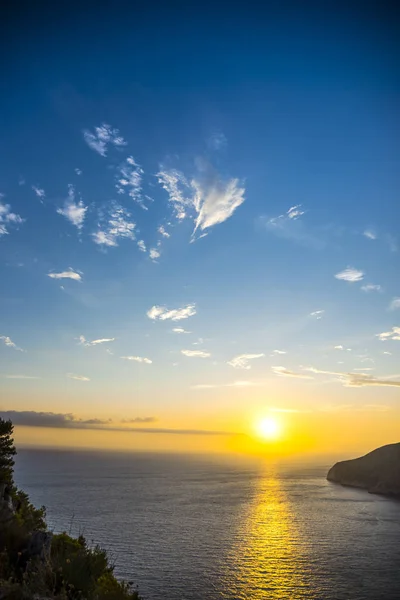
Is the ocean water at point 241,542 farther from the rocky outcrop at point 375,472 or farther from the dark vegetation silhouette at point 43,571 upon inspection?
the rocky outcrop at point 375,472

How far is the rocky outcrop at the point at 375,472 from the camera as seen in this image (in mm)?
Result: 155000

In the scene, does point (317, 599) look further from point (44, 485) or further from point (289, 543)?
point (44, 485)

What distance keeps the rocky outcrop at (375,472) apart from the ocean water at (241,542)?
101 feet

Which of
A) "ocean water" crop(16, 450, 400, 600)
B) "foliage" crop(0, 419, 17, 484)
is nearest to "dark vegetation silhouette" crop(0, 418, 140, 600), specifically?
"foliage" crop(0, 419, 17, 484)

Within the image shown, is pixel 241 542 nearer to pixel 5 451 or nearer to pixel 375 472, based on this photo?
pixel 5 451

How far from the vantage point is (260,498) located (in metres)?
127

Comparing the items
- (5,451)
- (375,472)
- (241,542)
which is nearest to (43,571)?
(5,451)

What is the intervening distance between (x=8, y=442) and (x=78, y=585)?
20478 mm

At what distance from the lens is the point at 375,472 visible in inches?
6777

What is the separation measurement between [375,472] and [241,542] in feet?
432

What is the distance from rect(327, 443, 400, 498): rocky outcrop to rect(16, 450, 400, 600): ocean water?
3081 centimetres

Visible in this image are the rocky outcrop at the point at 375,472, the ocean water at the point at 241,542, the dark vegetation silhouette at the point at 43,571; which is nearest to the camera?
the dark vegetation silhouette at the point at 43,571

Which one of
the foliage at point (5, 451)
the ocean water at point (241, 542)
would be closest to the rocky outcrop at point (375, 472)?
the ocean water at point (241, 542)

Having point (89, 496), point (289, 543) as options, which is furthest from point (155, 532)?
point (89, 496)
